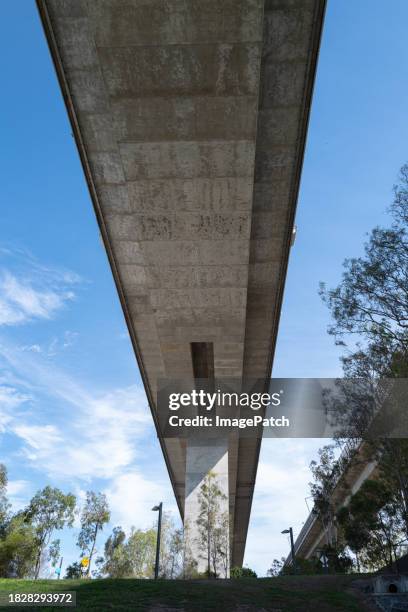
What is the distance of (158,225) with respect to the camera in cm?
1203

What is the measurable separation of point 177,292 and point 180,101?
5.99 meters

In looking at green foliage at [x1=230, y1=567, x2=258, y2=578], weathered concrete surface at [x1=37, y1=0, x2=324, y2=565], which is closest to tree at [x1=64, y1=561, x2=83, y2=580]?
green foliage at [x1=230, y1=567, x2=258, y2=578]

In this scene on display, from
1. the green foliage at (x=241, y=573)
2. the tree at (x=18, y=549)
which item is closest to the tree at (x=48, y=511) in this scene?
the tree at (x=18, y=549)

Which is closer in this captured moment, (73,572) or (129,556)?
(73,572)

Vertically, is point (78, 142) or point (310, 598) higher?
point (78, 142)

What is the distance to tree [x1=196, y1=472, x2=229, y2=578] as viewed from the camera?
58.0 feet

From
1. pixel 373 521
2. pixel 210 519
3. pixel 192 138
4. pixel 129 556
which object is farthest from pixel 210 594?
pixel 129 556

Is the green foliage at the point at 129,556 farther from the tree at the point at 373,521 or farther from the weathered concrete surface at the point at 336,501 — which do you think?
the tree at the point at 373,521

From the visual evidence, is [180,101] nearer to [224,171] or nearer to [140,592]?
[224,171]

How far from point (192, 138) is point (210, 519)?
14.8 metres

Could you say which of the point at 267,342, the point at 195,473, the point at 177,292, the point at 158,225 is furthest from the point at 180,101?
the point at 195,473

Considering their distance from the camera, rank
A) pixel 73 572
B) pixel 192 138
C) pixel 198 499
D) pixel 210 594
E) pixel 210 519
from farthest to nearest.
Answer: pixel 73 572 → pixel 198 499 → pixel 210 519 → pixel 210 594 → pixel 192 138

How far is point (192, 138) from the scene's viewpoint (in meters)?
10.1

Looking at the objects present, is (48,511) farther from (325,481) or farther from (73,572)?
(325,481)
